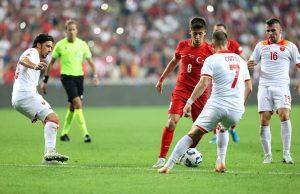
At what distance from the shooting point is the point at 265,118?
13.6 meters

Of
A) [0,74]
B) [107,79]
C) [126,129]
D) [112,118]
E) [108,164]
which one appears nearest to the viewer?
[108,164]

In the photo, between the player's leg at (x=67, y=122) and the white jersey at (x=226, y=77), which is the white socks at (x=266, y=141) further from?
the player's leg at (x=67, y=122)

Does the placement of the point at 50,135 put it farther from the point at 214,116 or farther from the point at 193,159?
the point at 214,116

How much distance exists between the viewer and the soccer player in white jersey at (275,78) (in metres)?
13.6

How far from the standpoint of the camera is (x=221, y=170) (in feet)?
38.7

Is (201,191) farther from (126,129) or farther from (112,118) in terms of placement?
(112,118)

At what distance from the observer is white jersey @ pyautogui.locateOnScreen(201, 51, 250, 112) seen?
36.2 feet

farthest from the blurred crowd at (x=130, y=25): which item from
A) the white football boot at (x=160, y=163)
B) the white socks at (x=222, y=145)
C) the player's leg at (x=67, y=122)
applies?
the white socks at (x=222, y=145)

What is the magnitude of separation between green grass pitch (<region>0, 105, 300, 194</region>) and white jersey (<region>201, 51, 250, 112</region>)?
1137mm

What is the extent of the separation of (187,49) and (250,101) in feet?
A: 67.7

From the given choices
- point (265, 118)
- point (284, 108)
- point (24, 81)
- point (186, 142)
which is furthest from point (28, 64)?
point (284, 108)

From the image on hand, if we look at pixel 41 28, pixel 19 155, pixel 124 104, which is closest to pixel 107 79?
pixel 124 104

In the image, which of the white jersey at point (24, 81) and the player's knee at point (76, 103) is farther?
the player's knee at point (76, 103)

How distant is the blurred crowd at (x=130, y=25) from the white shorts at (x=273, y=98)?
59.2 feet
